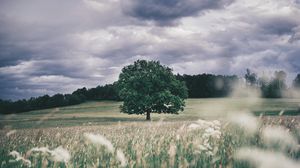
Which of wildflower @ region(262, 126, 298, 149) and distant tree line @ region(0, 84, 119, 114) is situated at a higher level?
distant tree line @ region(0, 84, 119, 114)

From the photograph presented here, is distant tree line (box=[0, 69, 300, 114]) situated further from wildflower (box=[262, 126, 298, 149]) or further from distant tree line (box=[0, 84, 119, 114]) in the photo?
wildflower (box=[262, 126, 298, 149])

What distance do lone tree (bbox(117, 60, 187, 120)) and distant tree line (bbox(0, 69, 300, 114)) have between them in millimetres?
38919

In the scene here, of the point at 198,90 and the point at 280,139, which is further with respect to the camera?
the point at 198,90

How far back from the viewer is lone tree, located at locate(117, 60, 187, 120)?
49.1 metres

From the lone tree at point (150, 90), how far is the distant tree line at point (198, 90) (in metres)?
38.9

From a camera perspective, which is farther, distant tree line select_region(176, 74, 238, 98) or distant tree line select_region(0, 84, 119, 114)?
distant tree line select_region(176, 74, 238, 98)

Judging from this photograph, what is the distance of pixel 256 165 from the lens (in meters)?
3.89

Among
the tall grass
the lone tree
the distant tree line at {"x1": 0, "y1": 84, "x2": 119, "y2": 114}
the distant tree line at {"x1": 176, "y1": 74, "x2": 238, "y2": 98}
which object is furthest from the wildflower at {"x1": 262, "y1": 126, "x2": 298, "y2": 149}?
the distant tree line at {"x1": 176, "y1": 74, "x2": 238, "y2": 98}

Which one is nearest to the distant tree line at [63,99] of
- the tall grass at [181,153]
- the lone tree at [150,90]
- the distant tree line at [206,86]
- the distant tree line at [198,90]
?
the distant tree line at [198,90]

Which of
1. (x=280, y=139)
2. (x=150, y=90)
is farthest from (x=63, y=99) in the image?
(x=280, y=139)

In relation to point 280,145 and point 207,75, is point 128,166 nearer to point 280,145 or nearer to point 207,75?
point 280,145

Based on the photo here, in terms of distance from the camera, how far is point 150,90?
1983 inches

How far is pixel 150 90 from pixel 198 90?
6007cm

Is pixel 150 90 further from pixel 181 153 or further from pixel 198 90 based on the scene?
pixel 198 90
